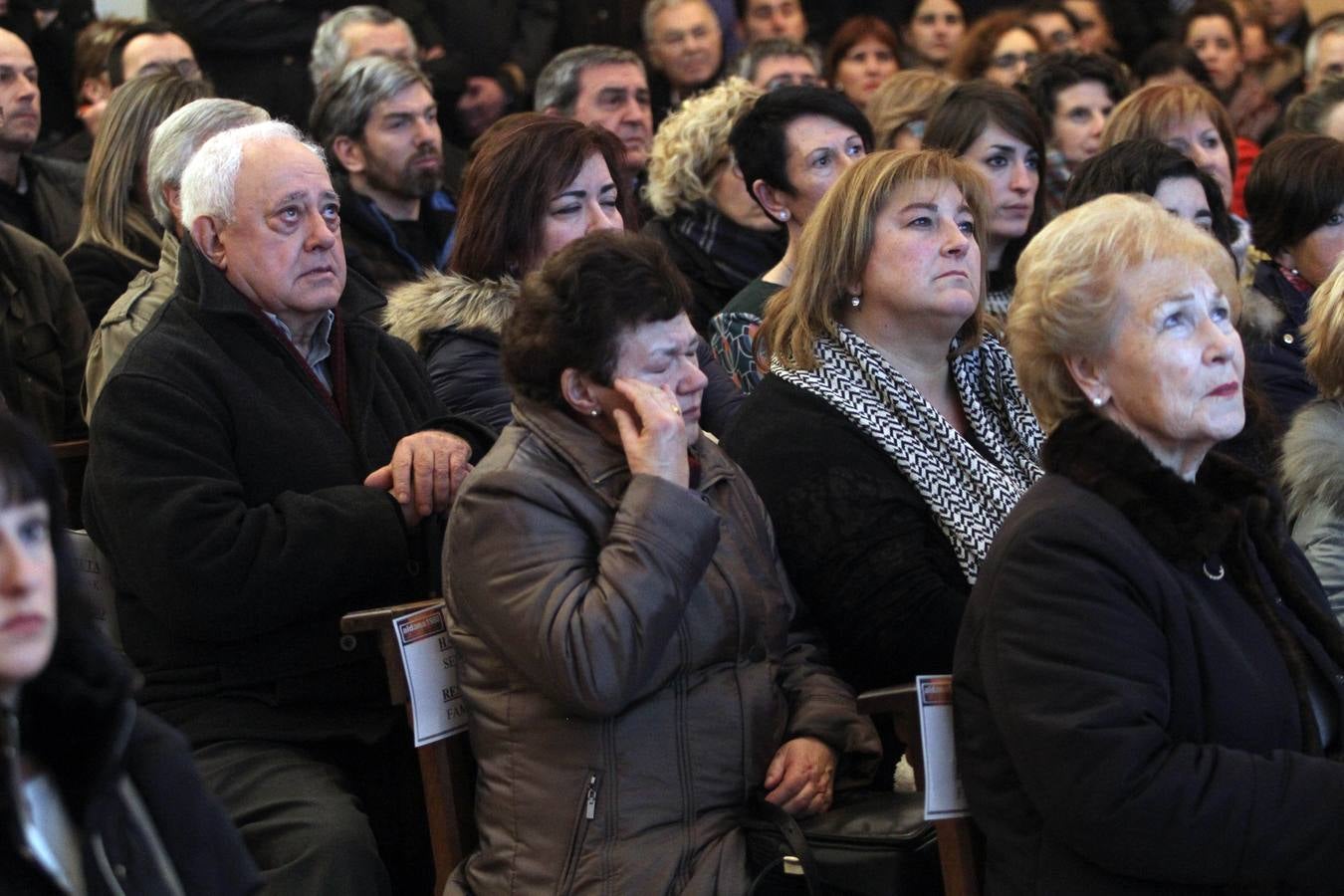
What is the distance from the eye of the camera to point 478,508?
250 cm

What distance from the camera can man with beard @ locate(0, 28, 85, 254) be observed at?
202 inches

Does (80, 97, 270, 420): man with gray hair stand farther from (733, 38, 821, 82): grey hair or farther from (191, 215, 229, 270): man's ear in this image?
(733, 38, 821, 82): grey hair

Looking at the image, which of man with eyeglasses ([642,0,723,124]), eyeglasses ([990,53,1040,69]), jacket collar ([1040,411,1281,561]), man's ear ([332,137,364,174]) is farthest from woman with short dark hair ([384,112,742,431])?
eyeglasses ([990,53,1040,69])

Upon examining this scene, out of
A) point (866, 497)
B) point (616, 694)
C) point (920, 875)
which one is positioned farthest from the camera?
point (866, 497)

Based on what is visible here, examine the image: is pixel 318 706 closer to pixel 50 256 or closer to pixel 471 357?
pixel 471 357

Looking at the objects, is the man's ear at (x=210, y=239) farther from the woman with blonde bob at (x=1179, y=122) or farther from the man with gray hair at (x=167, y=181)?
the woman with blonde bob at (x=1179, y=122)

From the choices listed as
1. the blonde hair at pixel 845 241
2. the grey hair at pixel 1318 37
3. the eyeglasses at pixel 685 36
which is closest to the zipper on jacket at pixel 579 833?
the blonde hair at pixel 845 241

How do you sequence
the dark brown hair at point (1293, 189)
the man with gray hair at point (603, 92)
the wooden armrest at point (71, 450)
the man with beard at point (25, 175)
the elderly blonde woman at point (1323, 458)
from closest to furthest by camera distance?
the elderly blonde woman at point (1323, 458) → the wooden armrest at point (71, 450) → the dark brown hair at point (1293, 189) → the man with beard at point (25, 175) → the man with gray hair at point (603, 92)

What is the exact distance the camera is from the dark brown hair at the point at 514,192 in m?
3.62

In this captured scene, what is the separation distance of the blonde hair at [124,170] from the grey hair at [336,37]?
6.28ft

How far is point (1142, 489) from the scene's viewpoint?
7.68 ft

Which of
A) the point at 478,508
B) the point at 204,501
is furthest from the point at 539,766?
the point at 204,501

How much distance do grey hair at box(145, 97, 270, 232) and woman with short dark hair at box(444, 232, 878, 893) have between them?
1.45 metres

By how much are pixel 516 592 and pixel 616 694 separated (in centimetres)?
19
